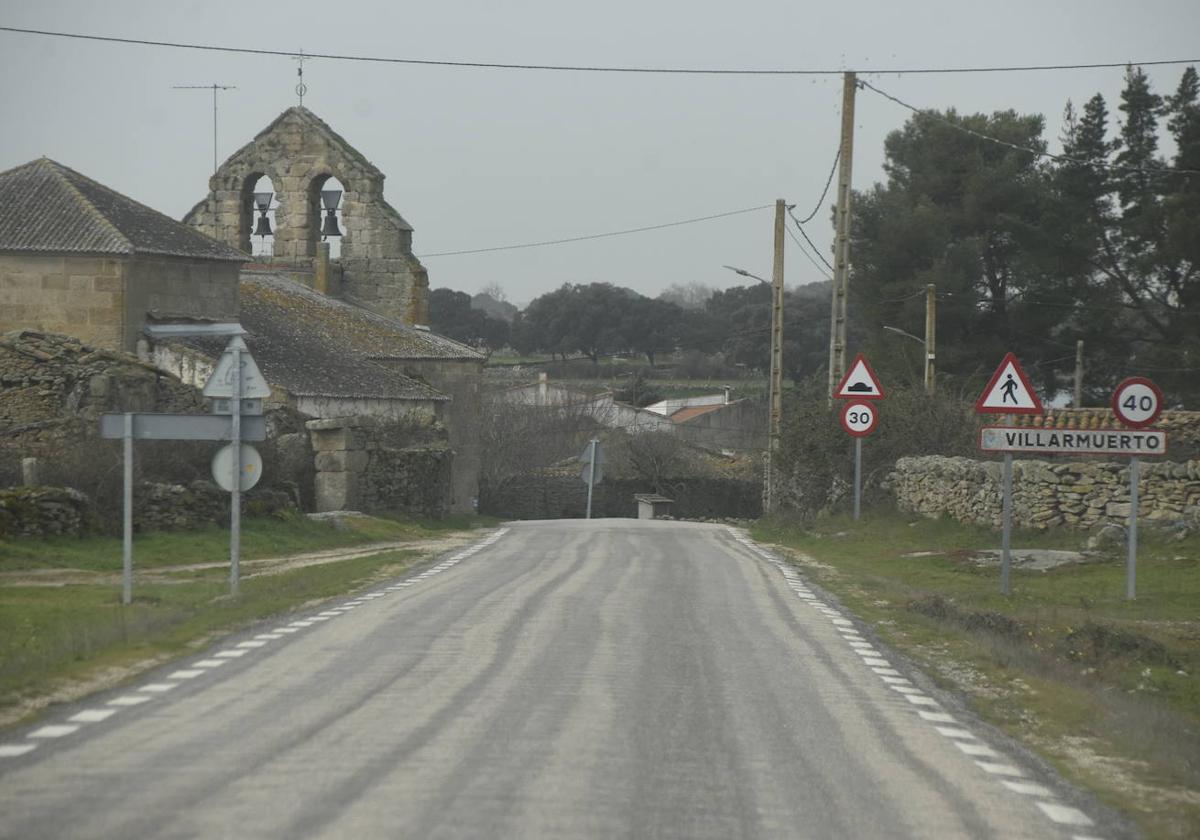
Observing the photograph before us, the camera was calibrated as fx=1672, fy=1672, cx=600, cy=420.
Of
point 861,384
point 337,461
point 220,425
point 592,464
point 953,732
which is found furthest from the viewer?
point 592,464

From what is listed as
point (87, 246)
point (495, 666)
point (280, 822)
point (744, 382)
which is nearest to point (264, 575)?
point (495, 666)

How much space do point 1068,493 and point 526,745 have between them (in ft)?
59.9

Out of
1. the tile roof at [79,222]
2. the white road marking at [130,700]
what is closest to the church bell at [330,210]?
the tile roof at [79,222]

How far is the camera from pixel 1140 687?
1395 cm

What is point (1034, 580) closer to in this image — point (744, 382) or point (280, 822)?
point (280, 822)

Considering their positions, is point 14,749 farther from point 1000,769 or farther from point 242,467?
point 242,467

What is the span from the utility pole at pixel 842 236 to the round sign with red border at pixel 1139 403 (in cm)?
1674

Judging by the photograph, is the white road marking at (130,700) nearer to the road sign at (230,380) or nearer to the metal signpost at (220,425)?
the metal signpost at (220,425)

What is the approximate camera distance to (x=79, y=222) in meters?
38.7

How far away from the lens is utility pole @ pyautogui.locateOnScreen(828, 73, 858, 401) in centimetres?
3525

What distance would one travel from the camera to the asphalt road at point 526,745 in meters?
7.45

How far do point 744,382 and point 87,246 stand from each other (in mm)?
71203

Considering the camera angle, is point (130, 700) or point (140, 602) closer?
point (130, 700)

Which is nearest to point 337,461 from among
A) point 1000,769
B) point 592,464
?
point 592,464
